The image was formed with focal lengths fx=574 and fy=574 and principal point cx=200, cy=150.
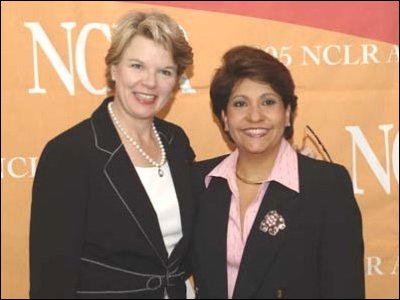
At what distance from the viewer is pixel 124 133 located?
4.79 feet

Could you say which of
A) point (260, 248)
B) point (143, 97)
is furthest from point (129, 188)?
point (260, 248)

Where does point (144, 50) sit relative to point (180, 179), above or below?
above

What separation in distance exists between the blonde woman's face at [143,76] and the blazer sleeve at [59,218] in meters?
0.21

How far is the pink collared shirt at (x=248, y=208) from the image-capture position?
1.39 metres

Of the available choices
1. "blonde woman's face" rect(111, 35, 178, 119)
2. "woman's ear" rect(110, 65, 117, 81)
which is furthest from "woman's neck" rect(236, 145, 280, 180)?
"woman's ear" rect(110, 65, 117, 81)

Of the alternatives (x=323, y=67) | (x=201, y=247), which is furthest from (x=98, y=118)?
(x=323, y=67)

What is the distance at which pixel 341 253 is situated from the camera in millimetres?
1324

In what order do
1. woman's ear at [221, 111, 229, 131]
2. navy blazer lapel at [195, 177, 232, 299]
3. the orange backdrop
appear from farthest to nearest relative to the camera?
1. the orange backdrop
2. woman's ear at [221, 111, 229, 131]
3. navy blazer lapel at [195, 177, 232, 299]

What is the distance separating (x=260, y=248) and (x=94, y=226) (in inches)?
15.3

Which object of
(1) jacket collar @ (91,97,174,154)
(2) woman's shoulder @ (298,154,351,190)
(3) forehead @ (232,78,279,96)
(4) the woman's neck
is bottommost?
(2) woman's shoulder @ (298,154,351,190)

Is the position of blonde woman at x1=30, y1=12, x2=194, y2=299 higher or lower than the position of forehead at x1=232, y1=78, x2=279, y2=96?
lower

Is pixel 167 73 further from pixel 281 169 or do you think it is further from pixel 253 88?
pixel 281 169

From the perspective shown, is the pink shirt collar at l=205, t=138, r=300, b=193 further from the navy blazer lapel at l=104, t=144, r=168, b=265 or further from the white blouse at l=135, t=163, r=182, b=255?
the navy blazer lapel at l=104, t=144, r=168, b=265

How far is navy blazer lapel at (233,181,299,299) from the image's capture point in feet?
4.39
